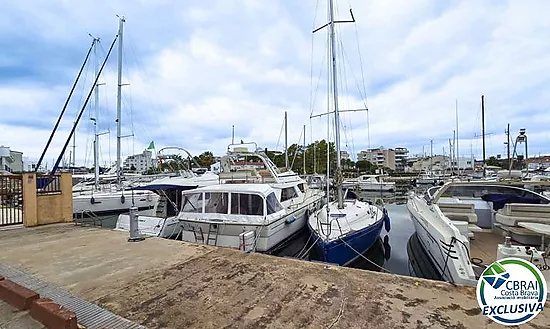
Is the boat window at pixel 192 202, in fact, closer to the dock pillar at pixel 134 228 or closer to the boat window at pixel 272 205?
the boat window at pixel 272 205

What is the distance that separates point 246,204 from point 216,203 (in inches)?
33.3

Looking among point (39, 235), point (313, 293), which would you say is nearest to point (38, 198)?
point (39, 235)

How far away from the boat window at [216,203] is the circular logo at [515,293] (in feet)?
19.8

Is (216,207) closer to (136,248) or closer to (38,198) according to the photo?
(136,248)

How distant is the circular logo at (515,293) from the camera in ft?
9.25

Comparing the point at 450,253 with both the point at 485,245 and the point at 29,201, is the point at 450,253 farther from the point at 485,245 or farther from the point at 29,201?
the point at 29,201

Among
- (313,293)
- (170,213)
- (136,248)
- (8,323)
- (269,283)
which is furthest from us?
(170,213)

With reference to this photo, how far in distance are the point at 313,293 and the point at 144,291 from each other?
204 centimetres

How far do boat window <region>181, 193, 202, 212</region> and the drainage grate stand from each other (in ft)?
13.7

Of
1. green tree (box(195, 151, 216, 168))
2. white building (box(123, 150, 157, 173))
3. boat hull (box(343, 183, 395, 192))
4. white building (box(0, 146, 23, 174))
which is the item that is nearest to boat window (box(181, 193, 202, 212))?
white building (box(123, 150, 157, 173))

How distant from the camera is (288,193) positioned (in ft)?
36.7

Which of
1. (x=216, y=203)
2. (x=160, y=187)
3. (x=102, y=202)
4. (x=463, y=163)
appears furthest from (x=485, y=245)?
Answer: (x=463, y=163)

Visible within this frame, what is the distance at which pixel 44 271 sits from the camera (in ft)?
14.3

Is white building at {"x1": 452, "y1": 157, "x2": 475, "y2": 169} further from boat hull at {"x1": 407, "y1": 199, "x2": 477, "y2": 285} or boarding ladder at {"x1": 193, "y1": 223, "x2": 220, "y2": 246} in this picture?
boarding ladder at {"x1": 193, "y1": 223, "x2": 220, "y2": 246}
